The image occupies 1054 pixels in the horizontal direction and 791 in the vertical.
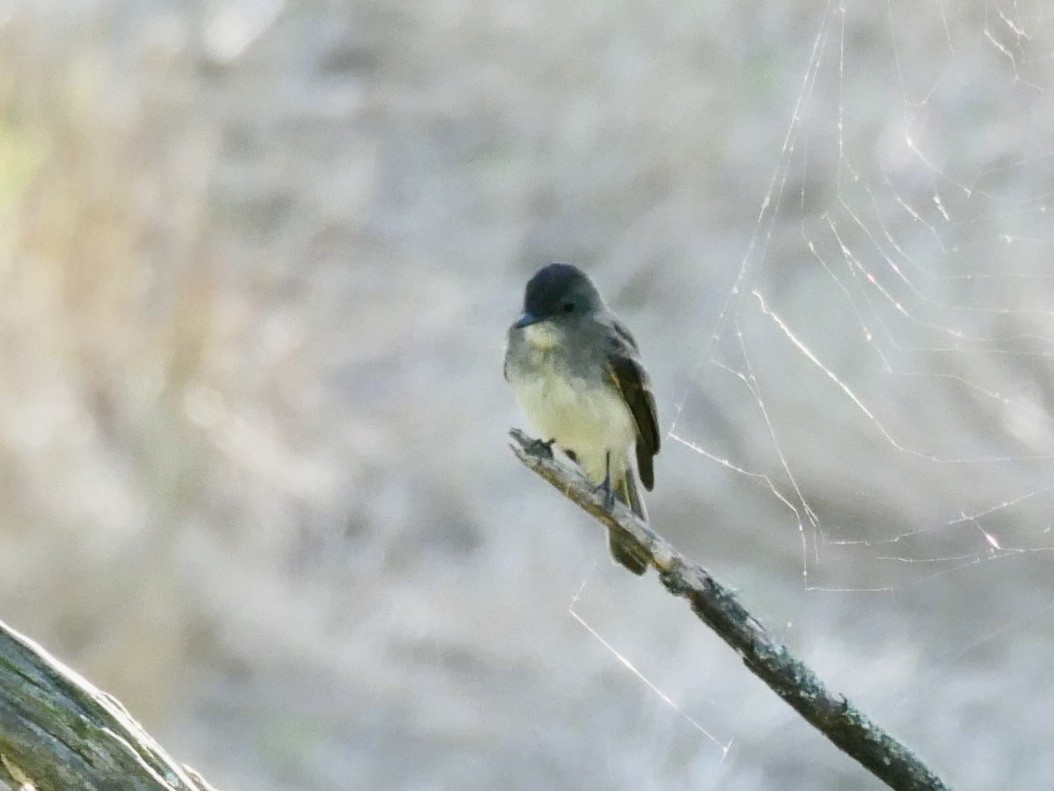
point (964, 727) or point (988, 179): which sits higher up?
point (988, 179)

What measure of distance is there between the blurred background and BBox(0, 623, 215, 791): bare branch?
9.26 ft

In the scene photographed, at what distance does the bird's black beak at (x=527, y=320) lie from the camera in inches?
93.1

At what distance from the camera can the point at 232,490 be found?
4.46 metres

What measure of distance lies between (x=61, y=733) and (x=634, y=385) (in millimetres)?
1320

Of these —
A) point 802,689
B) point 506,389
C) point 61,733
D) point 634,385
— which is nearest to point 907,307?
point 506,389

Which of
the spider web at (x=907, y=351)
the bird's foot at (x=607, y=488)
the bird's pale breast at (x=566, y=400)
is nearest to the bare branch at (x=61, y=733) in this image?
the bird's foot at (x=607, y=488)

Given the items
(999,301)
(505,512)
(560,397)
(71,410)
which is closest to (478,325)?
(505,512)

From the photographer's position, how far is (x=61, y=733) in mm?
1305

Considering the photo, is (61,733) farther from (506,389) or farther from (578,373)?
(506,389)

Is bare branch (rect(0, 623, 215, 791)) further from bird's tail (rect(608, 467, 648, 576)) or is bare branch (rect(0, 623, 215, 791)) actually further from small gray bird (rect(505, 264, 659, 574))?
small gray bird (rect(505, 264, 659, 574))

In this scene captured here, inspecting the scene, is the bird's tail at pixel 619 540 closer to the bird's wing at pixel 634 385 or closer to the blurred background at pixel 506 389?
the bird's wing at pixel 634 385

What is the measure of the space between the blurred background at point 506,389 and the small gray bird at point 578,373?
6.26 ft

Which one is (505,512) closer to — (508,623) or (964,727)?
(508,623)

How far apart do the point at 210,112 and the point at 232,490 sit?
1.25 metres
